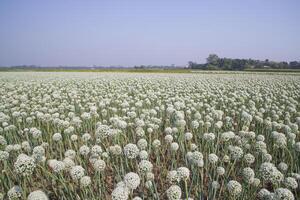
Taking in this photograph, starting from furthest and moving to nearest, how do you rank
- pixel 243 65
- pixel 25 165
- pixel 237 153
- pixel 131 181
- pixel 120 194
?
1. pixel 243 65
2. pixel 237 153
3. pixel 25 165
4. pixel 131 181
5. pixel 120 194

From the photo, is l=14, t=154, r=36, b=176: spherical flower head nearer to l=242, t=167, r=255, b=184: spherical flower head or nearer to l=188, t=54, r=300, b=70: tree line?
l=242, t=167, r=255, b=184: spherical flower head

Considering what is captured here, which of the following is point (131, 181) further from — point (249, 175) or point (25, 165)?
point (249, 175)

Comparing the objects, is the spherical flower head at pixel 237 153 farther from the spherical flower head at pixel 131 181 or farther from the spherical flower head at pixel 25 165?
the spherical flower head at pixel 25 165

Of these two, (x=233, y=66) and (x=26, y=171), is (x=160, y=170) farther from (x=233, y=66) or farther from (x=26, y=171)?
(x=233, y=66)

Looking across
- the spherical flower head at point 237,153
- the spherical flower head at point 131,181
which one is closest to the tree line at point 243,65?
the spherical flower head at point 237,153

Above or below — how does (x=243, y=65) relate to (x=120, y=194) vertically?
above

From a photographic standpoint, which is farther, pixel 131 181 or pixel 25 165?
pixel 25 165

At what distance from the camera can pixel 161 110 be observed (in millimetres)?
9812

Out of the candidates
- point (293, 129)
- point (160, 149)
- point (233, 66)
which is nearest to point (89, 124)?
point (160, 149)

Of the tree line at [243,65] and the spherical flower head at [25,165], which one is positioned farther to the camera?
the tree line at [243,65]

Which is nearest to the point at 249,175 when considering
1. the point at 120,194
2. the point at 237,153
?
the point at 237,153

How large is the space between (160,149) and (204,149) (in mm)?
1243

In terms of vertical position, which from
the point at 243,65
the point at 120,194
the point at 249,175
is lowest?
the point at 249,175

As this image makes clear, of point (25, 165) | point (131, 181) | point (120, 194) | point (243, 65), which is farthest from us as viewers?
point (243, 65)
